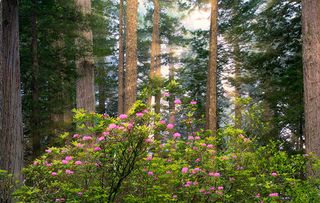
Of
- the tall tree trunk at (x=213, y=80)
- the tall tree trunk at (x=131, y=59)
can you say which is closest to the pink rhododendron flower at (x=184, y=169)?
the tall tree trunk at (x=131, y=59)

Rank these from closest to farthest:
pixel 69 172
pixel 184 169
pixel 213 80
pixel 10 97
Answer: pixel 69 172 < pixel 184 169 < pixel 10 97 < pixel 213 80

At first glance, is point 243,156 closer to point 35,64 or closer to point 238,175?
point 238,175

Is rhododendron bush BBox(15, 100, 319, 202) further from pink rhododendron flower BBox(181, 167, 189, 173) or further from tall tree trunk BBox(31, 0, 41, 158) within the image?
tall tree trunk BBox(31, 0, 41, 158)

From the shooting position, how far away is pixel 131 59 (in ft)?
31.0

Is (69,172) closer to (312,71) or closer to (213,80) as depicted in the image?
(312,71)

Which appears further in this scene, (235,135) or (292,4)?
(292,4)

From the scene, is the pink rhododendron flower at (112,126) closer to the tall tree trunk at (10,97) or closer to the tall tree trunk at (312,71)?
the tall tree trunk at (10,97)

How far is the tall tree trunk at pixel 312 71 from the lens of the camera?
23.5 ft

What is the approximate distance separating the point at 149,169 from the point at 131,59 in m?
4.34

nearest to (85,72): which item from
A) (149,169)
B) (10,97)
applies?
(10,97)

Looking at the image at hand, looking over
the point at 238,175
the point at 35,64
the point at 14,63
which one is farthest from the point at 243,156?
the point at 35,64

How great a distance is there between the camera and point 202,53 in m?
15.2

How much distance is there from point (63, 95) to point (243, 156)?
7814mm

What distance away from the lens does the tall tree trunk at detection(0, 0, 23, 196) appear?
21.5 feet
